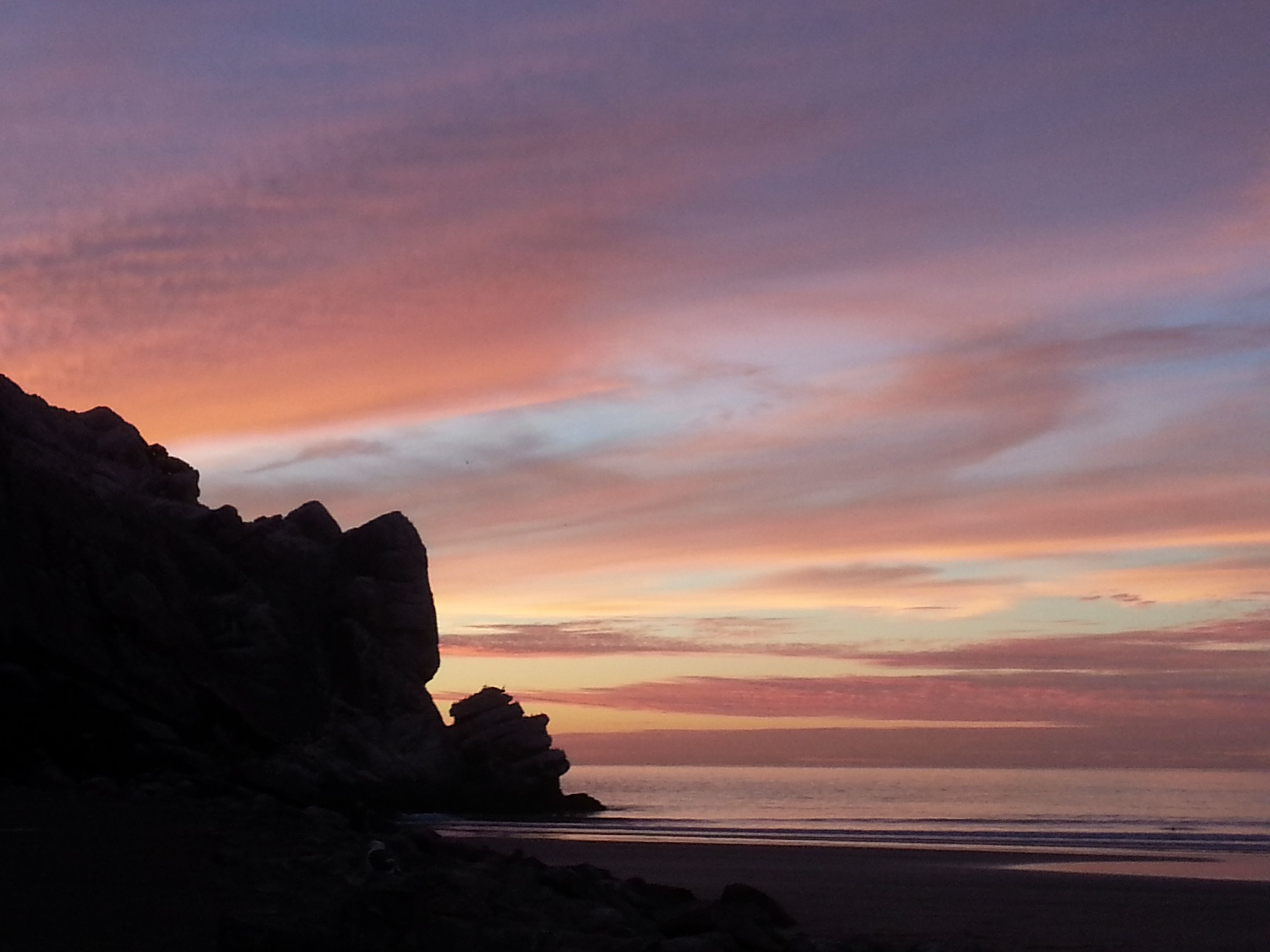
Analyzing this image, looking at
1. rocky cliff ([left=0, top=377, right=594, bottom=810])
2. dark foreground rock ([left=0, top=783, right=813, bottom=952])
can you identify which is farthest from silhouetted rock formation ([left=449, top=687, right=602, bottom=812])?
dark foreground rock ([left=0, top=783, right=813, bottom=952])

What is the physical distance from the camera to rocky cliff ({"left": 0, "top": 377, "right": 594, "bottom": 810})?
43.6 metres

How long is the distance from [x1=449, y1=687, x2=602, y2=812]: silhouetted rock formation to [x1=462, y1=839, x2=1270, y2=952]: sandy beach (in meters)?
27.6

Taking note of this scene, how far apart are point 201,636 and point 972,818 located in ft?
125

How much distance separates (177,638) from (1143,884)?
41175mm

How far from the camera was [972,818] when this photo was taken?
60.4 metres

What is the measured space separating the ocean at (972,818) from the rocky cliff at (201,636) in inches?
280

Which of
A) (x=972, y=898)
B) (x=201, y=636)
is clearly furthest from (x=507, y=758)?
(x=972, y=898)

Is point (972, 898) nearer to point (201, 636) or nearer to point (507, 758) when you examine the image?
point (201, 636)

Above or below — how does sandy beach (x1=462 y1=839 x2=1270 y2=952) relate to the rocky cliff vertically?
below

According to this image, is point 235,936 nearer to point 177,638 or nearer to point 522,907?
point 522,907

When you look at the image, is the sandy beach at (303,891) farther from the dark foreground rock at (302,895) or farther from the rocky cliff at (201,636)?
the rocky cliff at (201,636)

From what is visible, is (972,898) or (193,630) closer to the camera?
(972,898)

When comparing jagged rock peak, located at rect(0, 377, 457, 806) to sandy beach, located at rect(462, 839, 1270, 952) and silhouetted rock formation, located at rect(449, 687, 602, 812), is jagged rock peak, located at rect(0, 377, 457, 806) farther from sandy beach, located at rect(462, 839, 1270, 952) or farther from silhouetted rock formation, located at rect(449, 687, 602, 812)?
sandy beach, located at rect(462, 839, 1270, 952)

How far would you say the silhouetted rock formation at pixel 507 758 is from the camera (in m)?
66.9
